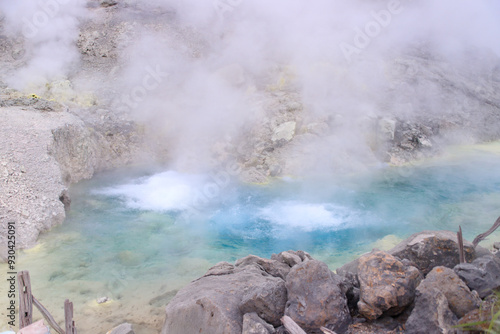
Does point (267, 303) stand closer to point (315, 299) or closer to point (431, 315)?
point (315, 299)

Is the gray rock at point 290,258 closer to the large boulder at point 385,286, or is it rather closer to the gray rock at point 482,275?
the large boulder at point 385,286

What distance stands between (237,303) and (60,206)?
3786 mm

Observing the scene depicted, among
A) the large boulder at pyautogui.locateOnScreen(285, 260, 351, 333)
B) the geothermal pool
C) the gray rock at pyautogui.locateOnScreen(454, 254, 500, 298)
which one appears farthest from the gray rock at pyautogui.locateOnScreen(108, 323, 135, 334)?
the gray rock at pyautogui.locateOnScreen(454, 254, 500, 298)

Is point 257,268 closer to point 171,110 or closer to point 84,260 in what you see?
point 84,260

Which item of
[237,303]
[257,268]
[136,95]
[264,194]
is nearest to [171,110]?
[136,95]

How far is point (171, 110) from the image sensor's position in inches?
357

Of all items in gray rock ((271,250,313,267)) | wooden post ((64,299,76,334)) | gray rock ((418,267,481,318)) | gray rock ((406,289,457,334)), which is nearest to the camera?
gray rock ((406,289,457,334))

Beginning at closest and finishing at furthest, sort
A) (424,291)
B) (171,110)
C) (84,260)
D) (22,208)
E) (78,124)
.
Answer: (424,291) → (84,260) → (22,208) → (78,124) → (171,110)

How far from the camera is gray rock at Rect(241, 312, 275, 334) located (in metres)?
2.12

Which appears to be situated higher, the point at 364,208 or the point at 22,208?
the point at 22,208

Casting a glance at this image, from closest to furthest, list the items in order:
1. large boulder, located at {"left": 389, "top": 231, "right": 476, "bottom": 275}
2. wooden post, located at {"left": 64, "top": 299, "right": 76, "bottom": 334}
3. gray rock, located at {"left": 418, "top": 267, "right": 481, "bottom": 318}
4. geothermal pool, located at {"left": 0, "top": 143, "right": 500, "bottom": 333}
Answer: gray rock, located at {"left": 418, "top": 267, "right": 481, "bottom": 318} → wooden post, located at {"left": 64, "top": 299, "right": 76, "bottom": 334} → large boulder, located at {"left": 389, "top": 231, "right": 476, "bottom": 275} → geothermal pool, located at {"left": 0, "top": 143, "right": 500, "bottom": 333}

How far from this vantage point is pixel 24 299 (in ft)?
7.97

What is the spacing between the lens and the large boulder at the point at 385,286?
2168 millimetres

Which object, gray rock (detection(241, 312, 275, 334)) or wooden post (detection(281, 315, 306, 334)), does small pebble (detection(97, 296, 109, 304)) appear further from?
wooden post (detection(281, 315, 306, 334))
